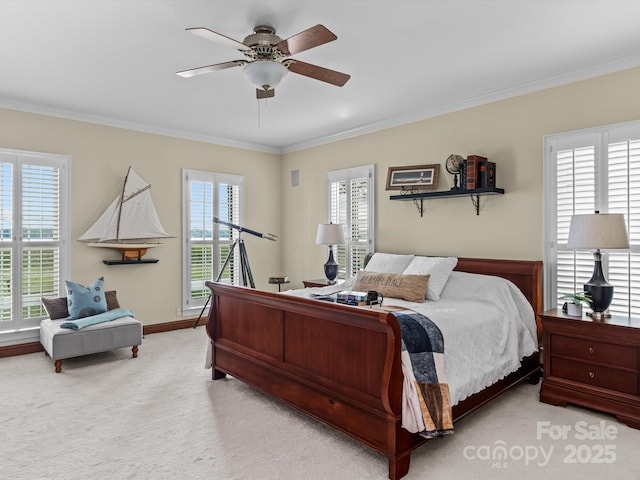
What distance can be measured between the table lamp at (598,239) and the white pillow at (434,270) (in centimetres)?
106

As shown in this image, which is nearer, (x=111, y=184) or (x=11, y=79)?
(x=11, y=79)

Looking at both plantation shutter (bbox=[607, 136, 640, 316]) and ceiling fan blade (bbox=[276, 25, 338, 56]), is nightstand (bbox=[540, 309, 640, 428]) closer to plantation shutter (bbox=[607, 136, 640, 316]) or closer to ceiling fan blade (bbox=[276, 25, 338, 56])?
plantation shutter (bbox=[607, 136, 640, 316])

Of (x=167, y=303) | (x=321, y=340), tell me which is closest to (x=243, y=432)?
(x=321, y=340)

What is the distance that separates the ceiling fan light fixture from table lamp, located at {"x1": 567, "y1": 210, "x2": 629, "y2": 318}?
237cm

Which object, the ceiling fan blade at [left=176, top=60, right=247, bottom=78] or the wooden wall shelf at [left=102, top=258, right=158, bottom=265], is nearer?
the ceiling fan blade at [left=176, top=60, right=247, bottom=78]

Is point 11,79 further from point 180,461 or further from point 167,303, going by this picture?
point 180,461

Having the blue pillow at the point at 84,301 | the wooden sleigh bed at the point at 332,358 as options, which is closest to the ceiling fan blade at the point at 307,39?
the wooden sleigh bed at the point at 332,358

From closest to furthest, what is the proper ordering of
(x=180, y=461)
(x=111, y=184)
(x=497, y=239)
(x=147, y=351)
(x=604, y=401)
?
(x=180, y=461), (x=604, y=401), (x=497, y=239), (x=147, y=351), (x=111, y=184)

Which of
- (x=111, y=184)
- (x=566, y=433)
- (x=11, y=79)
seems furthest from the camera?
(x=111, y=184)

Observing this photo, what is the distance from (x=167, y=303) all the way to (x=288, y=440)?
11.5 feet

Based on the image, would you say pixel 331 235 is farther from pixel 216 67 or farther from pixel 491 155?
pixel 216 67

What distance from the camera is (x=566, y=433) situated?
267 cm

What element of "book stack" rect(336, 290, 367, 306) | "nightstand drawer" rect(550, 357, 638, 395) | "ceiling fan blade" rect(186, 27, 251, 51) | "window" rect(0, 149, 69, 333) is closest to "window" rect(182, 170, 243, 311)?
"window" rect(0, 149, 69, 333)

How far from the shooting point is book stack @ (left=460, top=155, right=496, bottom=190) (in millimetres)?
3933
